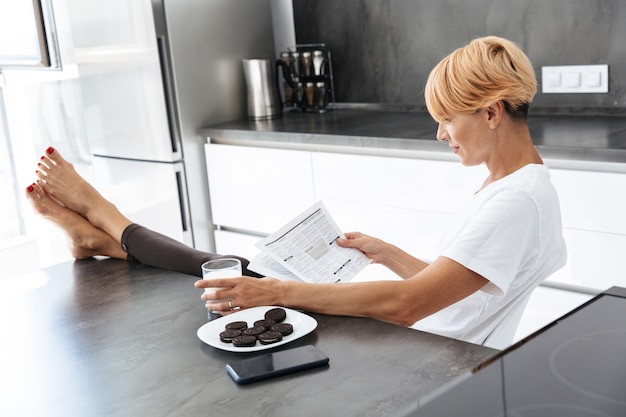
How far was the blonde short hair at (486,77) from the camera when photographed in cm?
148

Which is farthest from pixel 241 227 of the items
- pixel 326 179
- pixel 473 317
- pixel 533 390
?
pixel 533 390

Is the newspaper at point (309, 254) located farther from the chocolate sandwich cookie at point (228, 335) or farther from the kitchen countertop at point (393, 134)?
the kitchen countertop at point (393, 134)

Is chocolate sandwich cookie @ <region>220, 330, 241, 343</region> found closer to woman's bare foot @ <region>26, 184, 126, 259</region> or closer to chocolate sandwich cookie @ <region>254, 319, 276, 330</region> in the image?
chocolate sandwich cookie @ <region>254, 319, 276, 330</region>

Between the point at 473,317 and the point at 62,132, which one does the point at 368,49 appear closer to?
the point at 62,132

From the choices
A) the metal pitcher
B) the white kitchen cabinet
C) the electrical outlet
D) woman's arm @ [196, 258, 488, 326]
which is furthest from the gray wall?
woman's arm @ [196, 258, 488, 326]

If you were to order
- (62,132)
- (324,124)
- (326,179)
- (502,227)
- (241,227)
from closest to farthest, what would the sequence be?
(502,227) → (326,179) → (324,124) → (241,227) → (62,132)

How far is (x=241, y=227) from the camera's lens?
3320 mm

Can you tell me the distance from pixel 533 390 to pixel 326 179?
2.18 m

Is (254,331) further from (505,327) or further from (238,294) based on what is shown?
(505,327)

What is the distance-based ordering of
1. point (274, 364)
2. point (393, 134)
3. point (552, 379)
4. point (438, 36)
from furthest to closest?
1. point (438, 36)
2. point (393, 134)
3. point (274, 364)
4. point (552, 379)

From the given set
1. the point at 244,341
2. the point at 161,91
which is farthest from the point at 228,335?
the point at 161,91

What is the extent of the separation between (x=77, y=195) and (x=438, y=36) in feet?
5.29

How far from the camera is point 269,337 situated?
129 cm

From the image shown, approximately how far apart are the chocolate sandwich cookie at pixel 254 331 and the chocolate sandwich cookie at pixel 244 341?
Result: 0.02m
